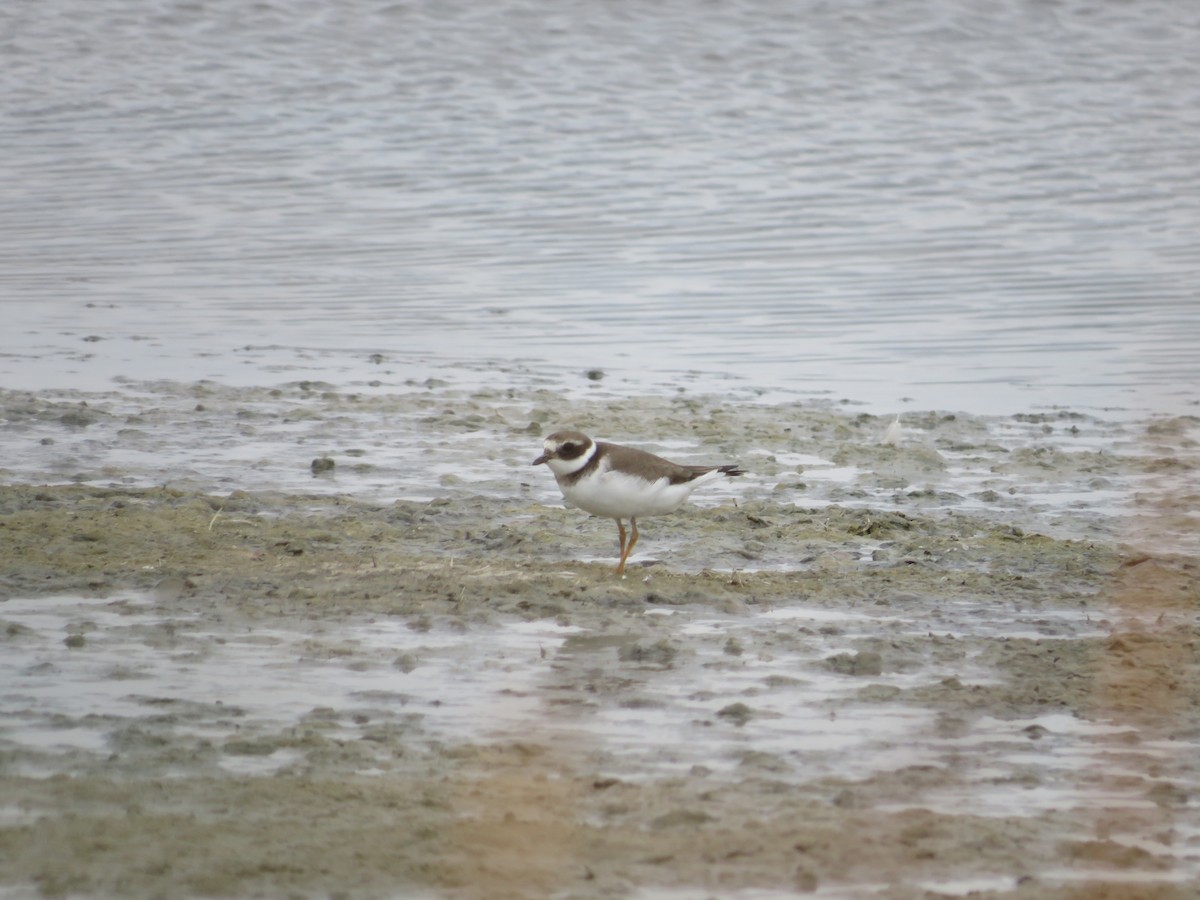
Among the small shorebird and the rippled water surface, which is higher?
the small shorebird

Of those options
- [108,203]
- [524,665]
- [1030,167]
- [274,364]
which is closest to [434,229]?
[108,203]

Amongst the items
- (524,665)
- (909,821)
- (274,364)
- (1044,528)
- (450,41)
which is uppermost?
(909,821)

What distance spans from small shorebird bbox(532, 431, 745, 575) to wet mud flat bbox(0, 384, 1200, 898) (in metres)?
0.30

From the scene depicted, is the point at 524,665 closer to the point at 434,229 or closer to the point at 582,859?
the point at 582,859

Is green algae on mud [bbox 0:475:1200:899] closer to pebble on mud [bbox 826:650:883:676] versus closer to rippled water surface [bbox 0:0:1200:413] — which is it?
pebble on mud [bbox 826:650:883:676]

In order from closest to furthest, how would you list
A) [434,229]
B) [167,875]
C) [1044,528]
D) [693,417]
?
[167,875] → [1044,528] → [693,417] → [434,229]

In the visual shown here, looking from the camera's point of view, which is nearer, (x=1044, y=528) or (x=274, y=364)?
(x=1044, y=528)

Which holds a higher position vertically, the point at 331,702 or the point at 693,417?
the point at 331,702

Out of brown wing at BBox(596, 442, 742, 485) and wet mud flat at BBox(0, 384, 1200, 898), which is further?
brown wing at BBox(596, 442, 742, 485)

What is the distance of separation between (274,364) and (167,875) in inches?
341

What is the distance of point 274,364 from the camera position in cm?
1284

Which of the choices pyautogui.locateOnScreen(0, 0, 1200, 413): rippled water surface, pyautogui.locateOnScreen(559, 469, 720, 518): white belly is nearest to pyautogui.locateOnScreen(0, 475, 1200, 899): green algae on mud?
pyautogui.locateOnScreen(559, 469, 720, 518): white belly

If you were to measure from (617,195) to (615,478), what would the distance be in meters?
13.9

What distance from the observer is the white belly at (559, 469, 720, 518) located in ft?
25.6
